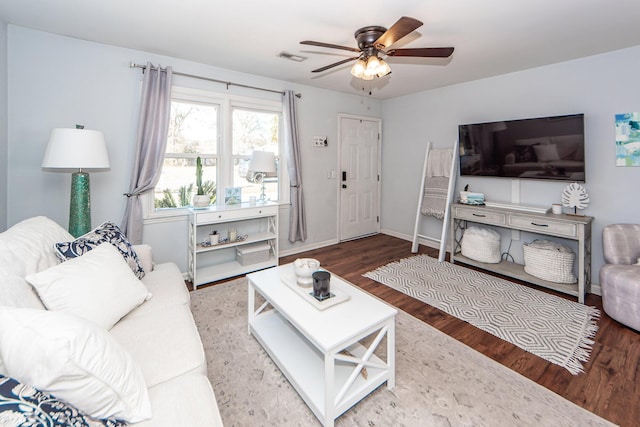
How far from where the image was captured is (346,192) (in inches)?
190

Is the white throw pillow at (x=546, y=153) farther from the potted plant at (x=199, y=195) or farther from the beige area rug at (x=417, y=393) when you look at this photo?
the potted plant at (x=199, y=195)

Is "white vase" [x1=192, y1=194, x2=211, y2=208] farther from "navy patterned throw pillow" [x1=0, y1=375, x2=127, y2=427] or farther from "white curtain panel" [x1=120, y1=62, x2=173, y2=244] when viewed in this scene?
"navy patterned throw pillow" [x1=0, y1=375, x2=127, y2=427]

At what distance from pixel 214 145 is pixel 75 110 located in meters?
1.29

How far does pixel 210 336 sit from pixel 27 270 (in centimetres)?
123

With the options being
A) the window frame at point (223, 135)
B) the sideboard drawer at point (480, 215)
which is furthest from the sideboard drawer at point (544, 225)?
the window frame at point (223, 135)

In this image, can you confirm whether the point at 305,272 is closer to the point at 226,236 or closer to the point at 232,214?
the point at 232,214

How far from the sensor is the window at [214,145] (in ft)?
10.6

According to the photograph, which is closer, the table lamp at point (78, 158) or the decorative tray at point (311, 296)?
the decorative tray at point (311, 296)

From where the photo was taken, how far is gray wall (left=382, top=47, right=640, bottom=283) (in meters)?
2.82

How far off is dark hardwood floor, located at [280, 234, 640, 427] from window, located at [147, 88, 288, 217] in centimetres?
201

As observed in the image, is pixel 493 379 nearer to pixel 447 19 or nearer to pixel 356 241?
pixel 447 19

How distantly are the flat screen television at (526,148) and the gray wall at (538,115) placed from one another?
0.18 m

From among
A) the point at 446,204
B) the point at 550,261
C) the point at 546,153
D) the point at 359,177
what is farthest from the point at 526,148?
the point at 359,177

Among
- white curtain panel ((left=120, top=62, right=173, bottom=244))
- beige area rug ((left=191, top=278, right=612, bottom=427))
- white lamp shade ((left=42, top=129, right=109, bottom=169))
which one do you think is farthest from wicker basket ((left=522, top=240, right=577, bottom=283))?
white lamp shade ((left=42, top=129, right=109, bottom=169))
